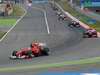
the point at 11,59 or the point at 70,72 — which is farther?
the point at 11,59

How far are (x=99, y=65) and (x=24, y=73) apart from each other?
4275mm

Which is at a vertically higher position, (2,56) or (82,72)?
(82,72)

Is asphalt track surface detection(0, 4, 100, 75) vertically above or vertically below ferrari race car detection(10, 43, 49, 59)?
below

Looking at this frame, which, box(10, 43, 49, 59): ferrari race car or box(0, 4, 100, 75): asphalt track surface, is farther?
box(10, 43, 49, 59): ferrari race car

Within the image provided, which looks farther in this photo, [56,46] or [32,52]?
[56,46]

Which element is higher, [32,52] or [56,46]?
[32,52]

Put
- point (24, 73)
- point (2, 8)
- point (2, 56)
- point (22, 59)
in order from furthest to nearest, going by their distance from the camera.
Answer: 1. point (2, 8)
2. point (2, 56)
3. point (22, 59)
4. point (24, 73)

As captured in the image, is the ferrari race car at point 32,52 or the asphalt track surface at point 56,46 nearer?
the asphalt track surface at point 56,46

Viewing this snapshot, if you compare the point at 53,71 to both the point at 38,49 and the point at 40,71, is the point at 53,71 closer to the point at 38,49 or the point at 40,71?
the point at 40,71

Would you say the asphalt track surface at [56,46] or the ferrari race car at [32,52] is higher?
the ferrari race car at [32,52]

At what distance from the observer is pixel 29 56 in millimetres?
32906

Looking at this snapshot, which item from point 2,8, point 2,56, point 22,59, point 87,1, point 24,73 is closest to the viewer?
point 24,73

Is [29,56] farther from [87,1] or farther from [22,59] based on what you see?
[87,1]

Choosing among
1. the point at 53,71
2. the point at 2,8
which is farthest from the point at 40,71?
the point at 2,8
